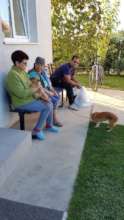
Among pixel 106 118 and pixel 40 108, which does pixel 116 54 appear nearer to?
pixel 106 118

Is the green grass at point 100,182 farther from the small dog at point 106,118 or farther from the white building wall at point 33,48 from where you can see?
the white building wall at point 33,48

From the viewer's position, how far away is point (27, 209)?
210 cm

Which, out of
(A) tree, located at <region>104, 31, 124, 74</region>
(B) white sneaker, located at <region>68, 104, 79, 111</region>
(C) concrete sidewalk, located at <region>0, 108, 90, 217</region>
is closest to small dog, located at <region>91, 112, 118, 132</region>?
(C) concrete sidewalk, located at <region>0, 108, 90, 217</region>

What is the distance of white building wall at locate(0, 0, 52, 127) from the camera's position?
363 cm

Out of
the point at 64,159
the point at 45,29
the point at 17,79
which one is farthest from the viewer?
the point at 45,29

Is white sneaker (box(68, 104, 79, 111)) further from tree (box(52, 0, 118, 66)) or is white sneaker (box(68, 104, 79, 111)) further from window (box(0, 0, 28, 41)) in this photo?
tree (box(52, 0, 118, 66))

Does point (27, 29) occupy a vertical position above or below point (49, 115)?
above

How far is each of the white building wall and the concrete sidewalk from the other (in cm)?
69

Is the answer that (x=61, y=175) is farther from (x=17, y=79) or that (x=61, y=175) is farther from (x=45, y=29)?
(x=45, y=29)

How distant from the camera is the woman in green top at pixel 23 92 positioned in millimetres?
3355

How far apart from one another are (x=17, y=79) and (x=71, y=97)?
6.77 ft

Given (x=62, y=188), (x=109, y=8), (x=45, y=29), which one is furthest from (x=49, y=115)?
(x=109, y=8)

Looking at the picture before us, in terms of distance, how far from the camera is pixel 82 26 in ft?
32.7

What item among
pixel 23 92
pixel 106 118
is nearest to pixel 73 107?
pixel 106 118
